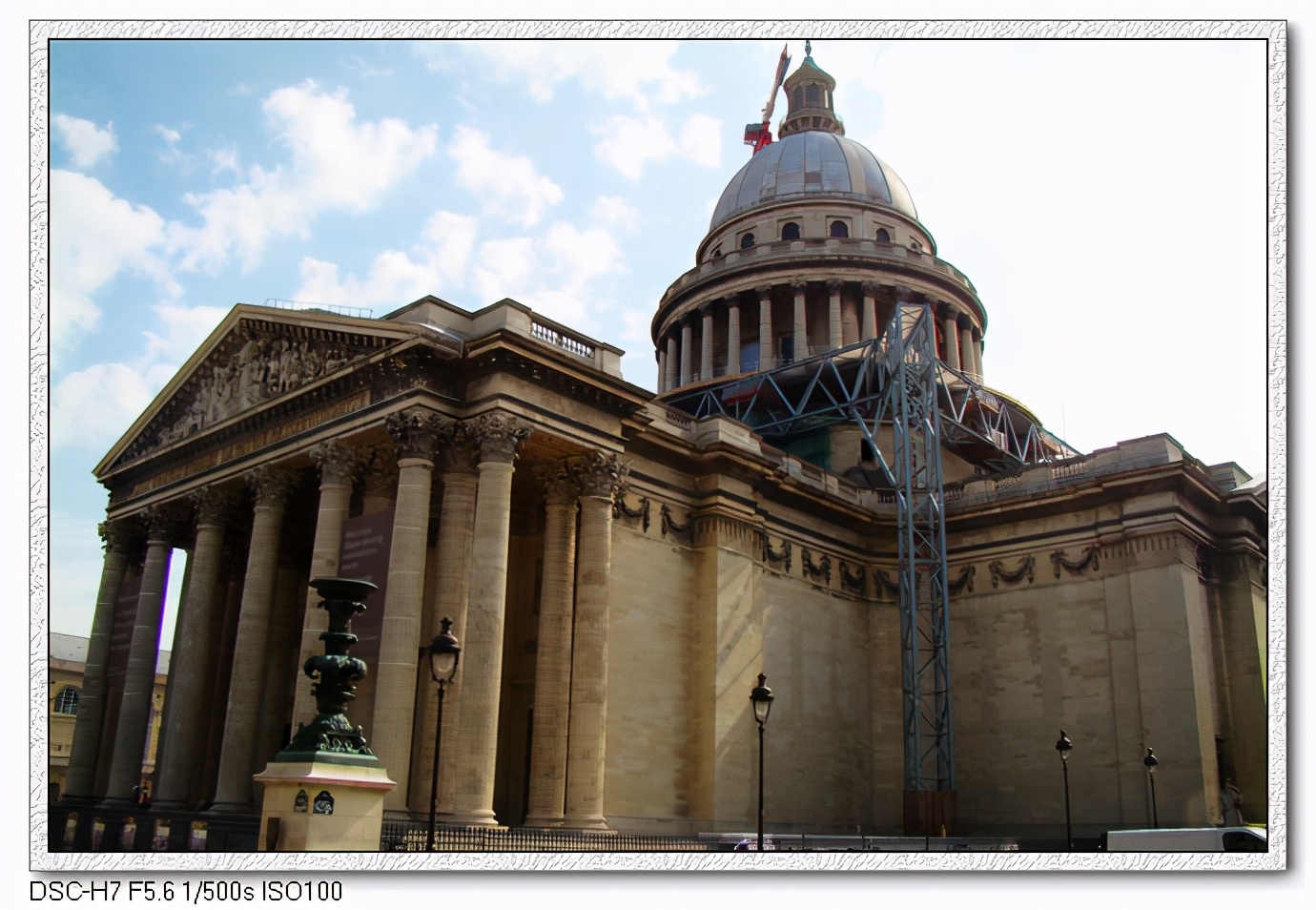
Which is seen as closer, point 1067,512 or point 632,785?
→ point 632,785

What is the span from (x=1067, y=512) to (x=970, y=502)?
3575mm

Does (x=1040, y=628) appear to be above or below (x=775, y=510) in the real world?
below

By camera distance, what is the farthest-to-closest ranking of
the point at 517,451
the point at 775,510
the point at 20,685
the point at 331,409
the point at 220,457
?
the point at 775,510
the point at 220,457
the point at 331,409
the point at 517,451
the point at 20,685

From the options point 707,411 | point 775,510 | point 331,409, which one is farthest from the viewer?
point 707,411

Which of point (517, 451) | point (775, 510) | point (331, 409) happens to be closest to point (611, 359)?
point (517, 451)

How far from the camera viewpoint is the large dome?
6662 cm

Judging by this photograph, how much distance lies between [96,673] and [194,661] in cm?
711

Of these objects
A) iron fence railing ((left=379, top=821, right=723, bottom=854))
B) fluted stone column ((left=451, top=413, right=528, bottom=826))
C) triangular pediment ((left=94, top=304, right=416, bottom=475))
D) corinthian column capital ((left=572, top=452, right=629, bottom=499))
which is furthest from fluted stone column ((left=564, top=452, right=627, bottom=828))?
triangular pediment ((left=94, top=304, right=416, bottom=475))

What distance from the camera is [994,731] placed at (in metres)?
41.2

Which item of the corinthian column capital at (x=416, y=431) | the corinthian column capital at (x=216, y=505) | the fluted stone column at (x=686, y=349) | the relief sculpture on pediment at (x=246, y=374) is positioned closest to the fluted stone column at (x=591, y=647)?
the corinthian column capital at (x=416, y=431)

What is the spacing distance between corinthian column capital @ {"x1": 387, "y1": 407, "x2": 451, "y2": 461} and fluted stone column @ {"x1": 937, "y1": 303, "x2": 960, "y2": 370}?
36485mm

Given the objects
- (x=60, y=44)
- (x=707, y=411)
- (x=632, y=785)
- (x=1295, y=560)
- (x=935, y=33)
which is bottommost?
(x=632, y=785)

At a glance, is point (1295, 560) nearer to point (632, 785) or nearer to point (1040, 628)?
point (632, 785)

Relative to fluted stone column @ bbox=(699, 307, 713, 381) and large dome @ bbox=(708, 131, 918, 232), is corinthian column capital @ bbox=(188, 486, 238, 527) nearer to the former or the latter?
fluted stone column @ bbox=(699, 307, 713, 381)
